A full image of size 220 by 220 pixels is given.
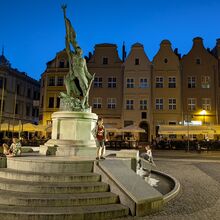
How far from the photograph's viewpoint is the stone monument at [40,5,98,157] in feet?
33.3

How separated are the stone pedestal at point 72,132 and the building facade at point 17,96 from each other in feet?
94.1

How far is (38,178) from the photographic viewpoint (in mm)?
6434

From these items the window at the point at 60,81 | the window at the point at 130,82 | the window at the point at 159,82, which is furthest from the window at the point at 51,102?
the window at the point at 159,82

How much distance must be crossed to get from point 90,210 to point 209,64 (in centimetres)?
3590

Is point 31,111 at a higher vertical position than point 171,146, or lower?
higher

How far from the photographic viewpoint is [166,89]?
3638 centimetres

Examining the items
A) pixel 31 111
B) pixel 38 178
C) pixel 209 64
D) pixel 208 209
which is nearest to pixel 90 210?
pixel 38 178

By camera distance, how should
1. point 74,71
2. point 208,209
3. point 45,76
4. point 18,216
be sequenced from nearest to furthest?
point 18,216
point 208,209
point 74,71
point 45,76

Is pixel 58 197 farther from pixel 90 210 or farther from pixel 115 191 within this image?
pixel 115 191

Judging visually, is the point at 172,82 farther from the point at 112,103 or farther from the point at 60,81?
the point at 60,81

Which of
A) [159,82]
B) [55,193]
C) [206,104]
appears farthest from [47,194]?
[206,104]

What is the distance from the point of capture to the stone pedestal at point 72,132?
10262mm

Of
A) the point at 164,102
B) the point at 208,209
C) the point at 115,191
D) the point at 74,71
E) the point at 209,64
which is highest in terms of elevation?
the point at 209,64

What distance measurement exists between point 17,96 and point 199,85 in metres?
30.6
